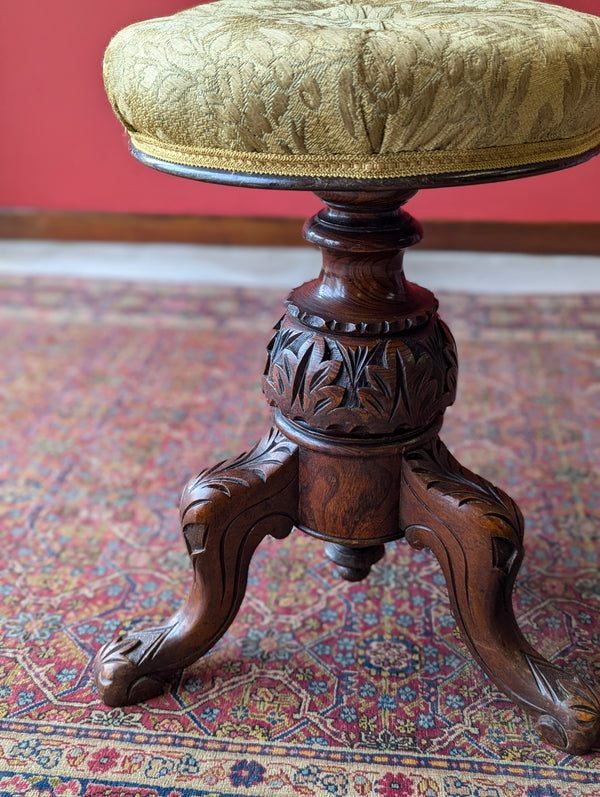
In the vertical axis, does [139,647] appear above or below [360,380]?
below

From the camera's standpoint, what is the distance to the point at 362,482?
3.11ft

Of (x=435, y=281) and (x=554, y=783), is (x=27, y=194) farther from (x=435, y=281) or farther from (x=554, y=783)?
(x=554, y=783)

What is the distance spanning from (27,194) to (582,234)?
149 cm

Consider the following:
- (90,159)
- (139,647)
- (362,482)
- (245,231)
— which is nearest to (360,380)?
(362,482)

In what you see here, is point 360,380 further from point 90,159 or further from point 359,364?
point 90,159

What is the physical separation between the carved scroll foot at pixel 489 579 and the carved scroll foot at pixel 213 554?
14 centimetres

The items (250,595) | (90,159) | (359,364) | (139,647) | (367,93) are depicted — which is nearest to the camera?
(367,93)

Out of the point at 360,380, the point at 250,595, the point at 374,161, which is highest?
the point at 374,161

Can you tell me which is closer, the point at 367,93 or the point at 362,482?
the point at 367,93

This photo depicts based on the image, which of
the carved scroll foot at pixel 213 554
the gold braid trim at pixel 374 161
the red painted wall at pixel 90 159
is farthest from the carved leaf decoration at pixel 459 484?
the red painted wall at pixel 90 159

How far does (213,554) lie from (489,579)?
0.29 meters

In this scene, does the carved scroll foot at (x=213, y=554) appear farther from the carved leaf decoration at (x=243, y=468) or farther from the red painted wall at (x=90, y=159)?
the red painted wall at (x=90, y=159)

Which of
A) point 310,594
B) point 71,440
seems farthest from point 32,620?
point 71,440

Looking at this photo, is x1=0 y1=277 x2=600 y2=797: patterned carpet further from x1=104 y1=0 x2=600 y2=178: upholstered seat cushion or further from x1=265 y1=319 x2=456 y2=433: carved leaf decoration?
x1=104 y1=0 x2=600 y2=178: upholstered seat cushion
